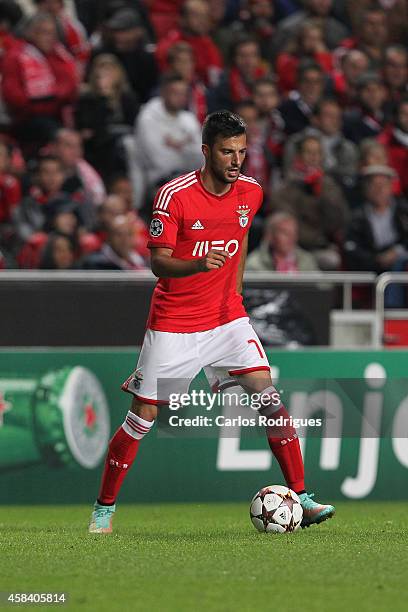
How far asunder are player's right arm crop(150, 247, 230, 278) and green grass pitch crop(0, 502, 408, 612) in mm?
1529

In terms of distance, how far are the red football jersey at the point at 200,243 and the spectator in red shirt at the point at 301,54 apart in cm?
861

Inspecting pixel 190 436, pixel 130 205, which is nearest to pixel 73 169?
pixel 130 205

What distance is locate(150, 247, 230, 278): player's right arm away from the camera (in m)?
7.95

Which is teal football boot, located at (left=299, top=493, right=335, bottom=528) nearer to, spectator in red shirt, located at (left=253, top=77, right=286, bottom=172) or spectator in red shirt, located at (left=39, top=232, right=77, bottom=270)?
spectator in red shirt, located at (left=39, top=232, right=77, bottom=270)

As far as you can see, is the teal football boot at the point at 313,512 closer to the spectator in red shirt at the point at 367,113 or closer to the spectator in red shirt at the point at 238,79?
the spectator in red shirt at the point at 238,79

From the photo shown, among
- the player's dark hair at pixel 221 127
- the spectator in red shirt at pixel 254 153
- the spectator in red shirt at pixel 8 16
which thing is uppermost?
the spectator in red shirt at pixel 8 16

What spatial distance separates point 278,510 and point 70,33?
9.21m

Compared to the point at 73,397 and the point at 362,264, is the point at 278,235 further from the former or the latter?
the point at 73,397

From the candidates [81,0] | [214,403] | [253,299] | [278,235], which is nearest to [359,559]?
[214,403]

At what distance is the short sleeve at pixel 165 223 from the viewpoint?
8359mm

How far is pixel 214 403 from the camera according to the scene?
11617 mm

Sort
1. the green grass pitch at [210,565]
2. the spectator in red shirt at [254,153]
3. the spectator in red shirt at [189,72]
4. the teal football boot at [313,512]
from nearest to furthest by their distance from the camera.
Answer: the green grass pitch at [210,565]
the teal football boot at [313,512]
the spectator in red shirt at [254,153]
the spectator in red shirt at [189,72]

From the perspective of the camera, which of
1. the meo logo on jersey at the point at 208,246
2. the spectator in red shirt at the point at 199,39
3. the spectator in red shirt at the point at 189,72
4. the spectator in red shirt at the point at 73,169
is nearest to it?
the meo logo on jersey at the point at 208,246

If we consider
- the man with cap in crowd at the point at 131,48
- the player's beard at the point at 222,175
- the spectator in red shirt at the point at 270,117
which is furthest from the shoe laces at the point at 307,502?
the man with cap in crowd at the point at 131,48
